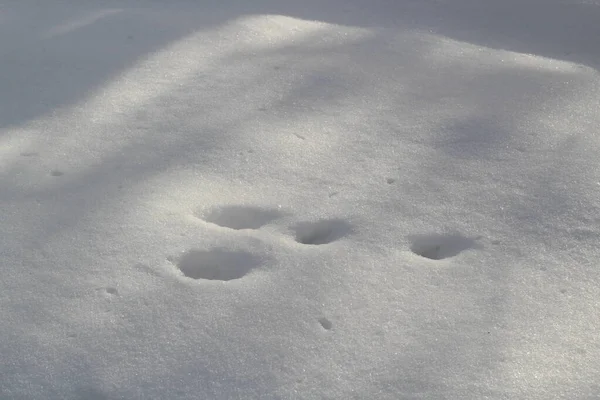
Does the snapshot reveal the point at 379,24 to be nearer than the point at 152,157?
No

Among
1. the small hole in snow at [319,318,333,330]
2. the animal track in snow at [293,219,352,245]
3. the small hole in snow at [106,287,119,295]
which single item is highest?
the animal track in snow at [293,219,352,245]

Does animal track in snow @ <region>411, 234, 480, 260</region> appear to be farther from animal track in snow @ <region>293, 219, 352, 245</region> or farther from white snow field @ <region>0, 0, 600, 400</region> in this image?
animal track in snow @ <region>293, 219, 352, 245</region>

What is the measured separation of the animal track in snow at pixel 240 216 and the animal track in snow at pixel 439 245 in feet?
1.38

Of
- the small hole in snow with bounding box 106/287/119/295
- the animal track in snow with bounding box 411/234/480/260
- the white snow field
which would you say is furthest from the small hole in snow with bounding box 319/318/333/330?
the small hole in snow with bounding box 106/287/119/295

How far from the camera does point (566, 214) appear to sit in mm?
2238

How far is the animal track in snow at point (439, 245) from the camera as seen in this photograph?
84.6 inches

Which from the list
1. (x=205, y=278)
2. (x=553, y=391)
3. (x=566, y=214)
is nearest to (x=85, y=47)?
(x=205, y=278)

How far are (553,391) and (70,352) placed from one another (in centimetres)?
113

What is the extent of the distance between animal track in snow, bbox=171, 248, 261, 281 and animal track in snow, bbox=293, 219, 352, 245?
183 mm

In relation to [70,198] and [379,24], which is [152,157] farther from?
[379,24]

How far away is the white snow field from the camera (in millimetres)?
1792

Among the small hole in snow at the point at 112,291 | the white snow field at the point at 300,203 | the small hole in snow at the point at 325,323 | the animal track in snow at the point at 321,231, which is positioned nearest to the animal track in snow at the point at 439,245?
the white snow field at the point at 300,203

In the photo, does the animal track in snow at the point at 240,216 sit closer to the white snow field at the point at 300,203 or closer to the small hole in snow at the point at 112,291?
the white snow field at the point at 300,203

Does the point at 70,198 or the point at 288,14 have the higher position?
the point at 288,14
